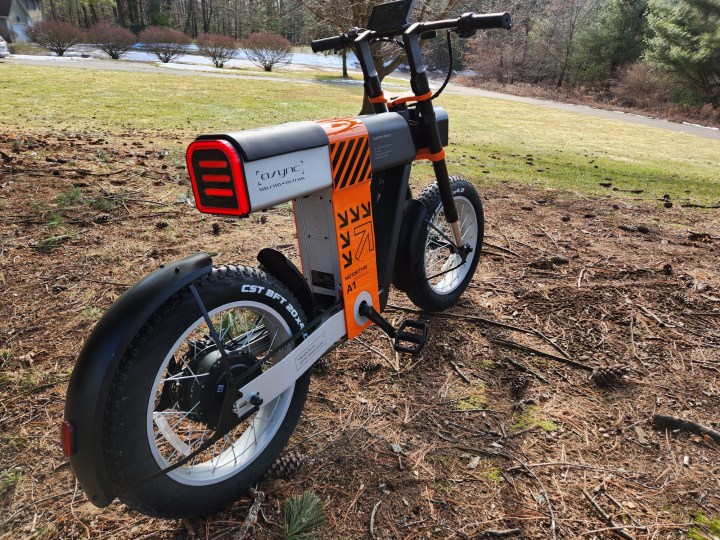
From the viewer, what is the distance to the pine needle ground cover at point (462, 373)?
182cm

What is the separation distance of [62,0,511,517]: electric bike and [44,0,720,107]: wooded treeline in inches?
376

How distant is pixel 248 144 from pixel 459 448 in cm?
152

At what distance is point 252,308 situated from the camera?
178cm

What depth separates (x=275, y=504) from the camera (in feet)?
6.01

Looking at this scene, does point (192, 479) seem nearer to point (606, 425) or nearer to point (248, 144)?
point (248, 144)

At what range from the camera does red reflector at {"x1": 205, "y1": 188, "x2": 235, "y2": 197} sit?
1622mm

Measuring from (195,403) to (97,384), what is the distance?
417 millimetres

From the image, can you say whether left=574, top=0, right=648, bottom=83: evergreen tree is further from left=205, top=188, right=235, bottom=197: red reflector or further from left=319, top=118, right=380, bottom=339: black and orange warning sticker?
left=205, top=188, right=235, bottom=197: red reflector

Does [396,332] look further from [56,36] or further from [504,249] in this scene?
[56,36]

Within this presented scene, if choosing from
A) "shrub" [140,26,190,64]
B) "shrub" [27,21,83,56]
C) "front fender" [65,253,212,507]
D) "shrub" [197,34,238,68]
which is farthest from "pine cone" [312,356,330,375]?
"shrub" [27,21,83,56]

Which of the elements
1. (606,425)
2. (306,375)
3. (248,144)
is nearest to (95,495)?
(306,375)

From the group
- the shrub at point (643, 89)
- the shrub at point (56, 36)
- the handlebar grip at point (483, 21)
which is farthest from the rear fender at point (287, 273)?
the shrub at point (56, 36)

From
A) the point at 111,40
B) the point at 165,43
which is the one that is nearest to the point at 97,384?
the point at 111,40

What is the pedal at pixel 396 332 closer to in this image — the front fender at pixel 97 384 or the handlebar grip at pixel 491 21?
the front fender at pixel 97 384
